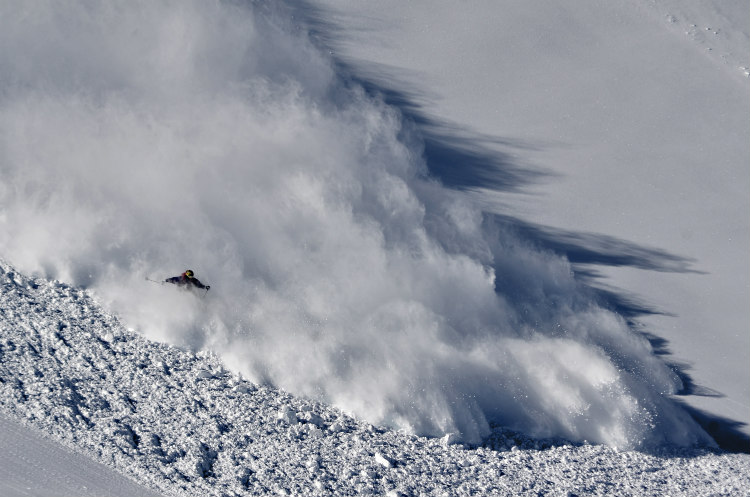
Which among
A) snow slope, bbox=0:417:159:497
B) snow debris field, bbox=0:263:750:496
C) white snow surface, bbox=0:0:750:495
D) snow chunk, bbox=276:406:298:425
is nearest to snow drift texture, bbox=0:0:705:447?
white snow surface, bbox=0:0:750:495

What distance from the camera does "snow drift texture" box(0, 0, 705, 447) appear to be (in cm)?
1570

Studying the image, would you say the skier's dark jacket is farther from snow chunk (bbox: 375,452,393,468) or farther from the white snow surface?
snow chunk (bbox: 375,452,393,468)

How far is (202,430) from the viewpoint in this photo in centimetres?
1373

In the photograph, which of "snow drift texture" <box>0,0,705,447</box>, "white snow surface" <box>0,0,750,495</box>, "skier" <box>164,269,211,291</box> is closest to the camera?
"white snow surface" <box>0,0,750,495</box>

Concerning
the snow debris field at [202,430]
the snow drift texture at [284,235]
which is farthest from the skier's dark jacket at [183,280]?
the snow debris field at [202,430]

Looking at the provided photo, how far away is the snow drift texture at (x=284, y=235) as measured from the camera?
51.5 ft

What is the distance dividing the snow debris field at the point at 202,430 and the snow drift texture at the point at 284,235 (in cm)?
45

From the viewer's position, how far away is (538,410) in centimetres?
1717

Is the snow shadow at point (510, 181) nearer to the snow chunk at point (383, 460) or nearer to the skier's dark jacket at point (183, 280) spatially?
the snow chunk at point (383, 460)

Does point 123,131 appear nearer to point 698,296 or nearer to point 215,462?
Result: point 215,462

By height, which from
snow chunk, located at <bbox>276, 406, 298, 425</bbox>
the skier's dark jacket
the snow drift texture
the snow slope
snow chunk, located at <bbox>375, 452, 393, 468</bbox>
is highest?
the snow drift texture

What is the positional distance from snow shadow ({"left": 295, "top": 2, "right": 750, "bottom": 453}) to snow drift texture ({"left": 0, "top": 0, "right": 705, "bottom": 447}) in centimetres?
50

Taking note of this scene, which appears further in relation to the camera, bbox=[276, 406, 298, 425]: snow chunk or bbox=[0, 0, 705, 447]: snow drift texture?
bbox=[0, 0, 705, 447]: snow drift texture

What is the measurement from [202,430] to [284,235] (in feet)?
16.9
